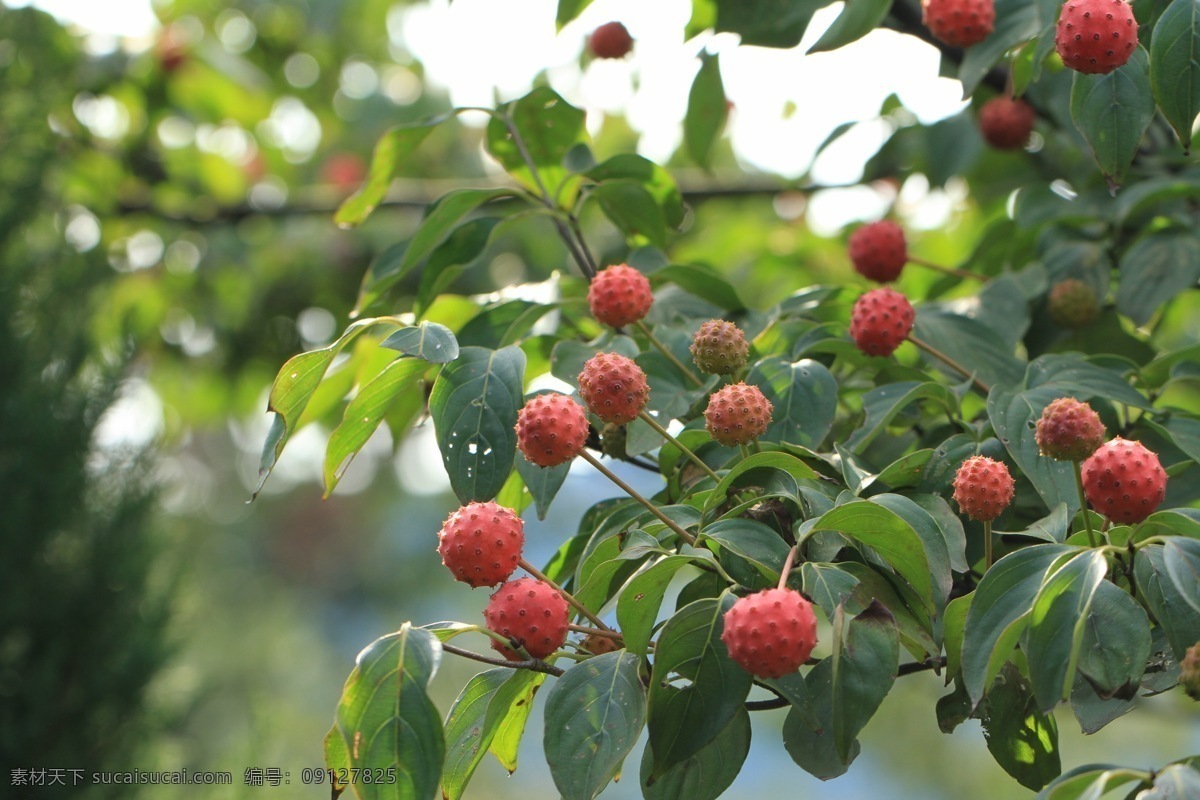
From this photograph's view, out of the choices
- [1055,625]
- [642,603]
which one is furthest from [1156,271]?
[642,603]

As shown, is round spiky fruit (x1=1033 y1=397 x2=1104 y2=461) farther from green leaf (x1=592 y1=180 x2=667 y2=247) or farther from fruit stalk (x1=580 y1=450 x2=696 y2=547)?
green leaf (x1=592 y1=180 x2=667 y2=247)

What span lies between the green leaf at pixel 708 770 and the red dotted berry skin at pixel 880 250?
82cm

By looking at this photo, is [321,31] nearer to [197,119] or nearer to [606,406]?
[197,119]

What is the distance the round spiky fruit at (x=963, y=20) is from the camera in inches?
53.1

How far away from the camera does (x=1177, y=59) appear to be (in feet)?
3.46

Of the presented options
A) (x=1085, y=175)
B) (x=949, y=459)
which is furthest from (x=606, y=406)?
(x=1085, y=175)

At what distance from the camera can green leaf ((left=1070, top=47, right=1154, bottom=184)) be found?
111 cm

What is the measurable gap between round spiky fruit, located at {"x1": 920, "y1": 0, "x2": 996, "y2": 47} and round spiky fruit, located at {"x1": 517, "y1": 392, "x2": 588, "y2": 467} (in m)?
0.72

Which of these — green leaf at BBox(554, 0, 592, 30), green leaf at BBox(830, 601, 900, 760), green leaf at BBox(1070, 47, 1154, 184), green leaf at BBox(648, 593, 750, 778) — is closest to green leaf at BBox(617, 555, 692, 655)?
green leaf at BBox(648, 593, 750, 778)

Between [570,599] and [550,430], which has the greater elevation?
[550,430]

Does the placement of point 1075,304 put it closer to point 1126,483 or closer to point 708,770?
point 1126,483

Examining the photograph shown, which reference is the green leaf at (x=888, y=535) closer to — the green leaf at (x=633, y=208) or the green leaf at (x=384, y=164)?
the green leaf at (x=633, y=208)

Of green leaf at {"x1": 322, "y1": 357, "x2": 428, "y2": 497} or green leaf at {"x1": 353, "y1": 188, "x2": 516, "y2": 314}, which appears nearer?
green leaf at {"x1": 322, "y1": 357, "x2": 428, "y2": 497}

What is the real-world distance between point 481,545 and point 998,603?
0.43 metres
